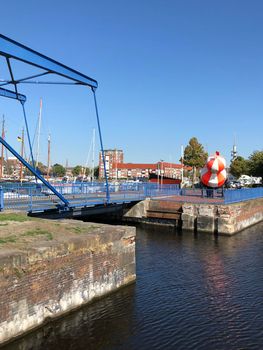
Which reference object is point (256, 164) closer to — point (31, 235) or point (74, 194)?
point (74, 194)

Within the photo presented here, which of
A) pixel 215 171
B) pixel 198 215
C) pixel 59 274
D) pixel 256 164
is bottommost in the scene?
pixel 59 274

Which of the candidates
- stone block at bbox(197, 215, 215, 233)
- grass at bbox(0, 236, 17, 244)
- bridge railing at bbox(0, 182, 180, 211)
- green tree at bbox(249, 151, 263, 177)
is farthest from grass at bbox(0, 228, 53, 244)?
green tree at bbox(249, 151, 263, 177)

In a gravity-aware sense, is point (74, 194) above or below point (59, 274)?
above

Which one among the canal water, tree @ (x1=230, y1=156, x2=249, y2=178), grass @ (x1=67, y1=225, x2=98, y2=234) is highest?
tree @ (x1=230, y1=156, x2=249, y2=178)

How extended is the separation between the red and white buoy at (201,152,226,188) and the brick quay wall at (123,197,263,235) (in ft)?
10.2

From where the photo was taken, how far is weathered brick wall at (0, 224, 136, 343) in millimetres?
8078

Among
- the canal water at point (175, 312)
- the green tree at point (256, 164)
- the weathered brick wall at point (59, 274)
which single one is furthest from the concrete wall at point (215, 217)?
the green tree at point (256, 164)

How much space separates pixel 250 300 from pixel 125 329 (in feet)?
15.5

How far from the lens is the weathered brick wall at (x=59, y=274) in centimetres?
808

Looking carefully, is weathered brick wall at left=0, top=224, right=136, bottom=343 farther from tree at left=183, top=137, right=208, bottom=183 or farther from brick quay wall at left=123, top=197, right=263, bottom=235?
tree at left=183, top=137, right=208, bottom=183

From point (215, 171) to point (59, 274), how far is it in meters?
22.4

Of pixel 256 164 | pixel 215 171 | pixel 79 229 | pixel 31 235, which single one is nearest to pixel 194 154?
pixel 256 164

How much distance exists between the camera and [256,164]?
57844mm

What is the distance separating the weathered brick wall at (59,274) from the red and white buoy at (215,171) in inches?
731
